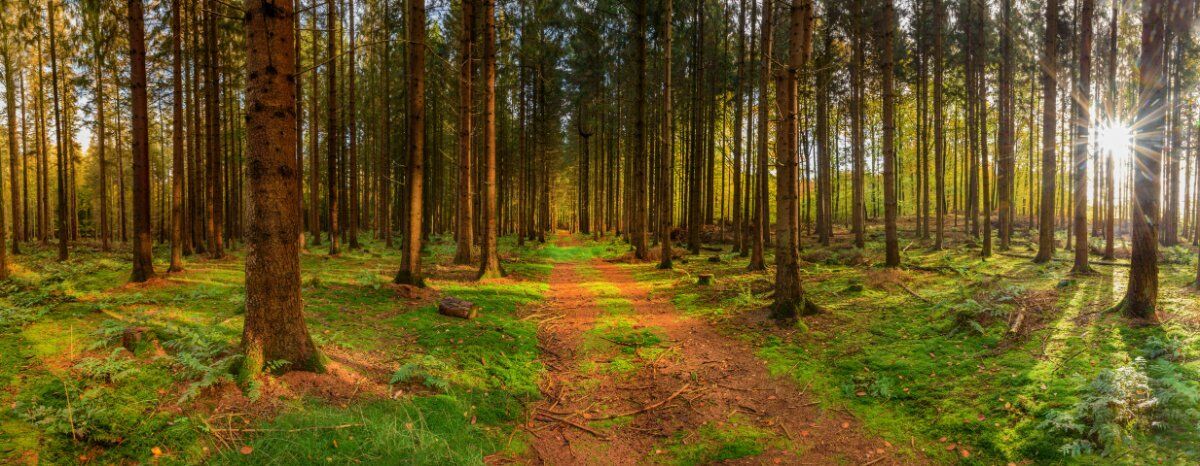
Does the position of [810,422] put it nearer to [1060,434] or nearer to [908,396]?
[908,396]

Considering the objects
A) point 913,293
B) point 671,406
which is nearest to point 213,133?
point 671,406

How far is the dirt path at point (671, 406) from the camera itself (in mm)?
4629

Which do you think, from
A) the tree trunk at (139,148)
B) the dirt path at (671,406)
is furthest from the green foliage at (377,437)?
the tree trunk at (139,148)

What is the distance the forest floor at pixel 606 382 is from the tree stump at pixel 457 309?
271 mm

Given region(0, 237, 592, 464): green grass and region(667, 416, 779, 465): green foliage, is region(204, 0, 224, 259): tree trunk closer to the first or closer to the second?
region(0, 237, 592, 464): green grass

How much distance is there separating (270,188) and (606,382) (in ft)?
14.3

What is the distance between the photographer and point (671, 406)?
560 centimetres

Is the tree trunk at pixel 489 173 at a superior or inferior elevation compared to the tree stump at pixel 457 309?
superior

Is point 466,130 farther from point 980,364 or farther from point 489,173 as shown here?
point 980,364

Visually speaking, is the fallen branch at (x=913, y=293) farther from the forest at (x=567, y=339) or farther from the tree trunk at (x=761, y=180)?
the tree trunk at (x=761, y=180)

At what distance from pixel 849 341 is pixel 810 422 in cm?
257

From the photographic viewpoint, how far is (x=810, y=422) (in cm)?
511

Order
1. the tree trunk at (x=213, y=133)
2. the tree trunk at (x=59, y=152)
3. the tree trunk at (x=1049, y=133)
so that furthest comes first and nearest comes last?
the tree trunk at (x=59, y=152) < the tree trunk at (x=213, y=133) < the tree trunk at (x=1049, y=133)

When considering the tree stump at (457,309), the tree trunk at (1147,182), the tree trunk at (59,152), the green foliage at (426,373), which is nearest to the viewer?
the green foliage at (426,373)
